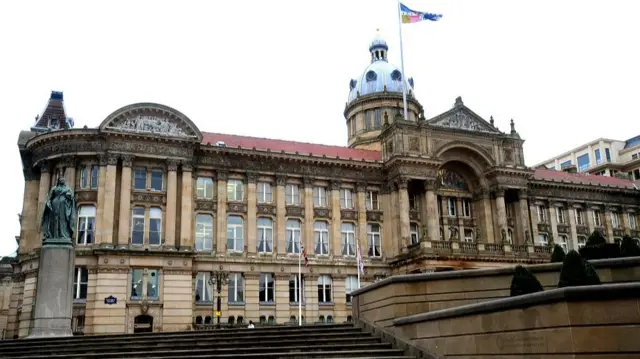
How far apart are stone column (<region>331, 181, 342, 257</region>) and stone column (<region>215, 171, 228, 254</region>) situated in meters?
9.47

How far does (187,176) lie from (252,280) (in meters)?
9.61

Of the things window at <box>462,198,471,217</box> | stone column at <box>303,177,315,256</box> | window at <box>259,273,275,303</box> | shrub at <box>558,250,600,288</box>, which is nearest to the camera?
shrub at <box>558,250,600,288</box>

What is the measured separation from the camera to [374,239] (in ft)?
179

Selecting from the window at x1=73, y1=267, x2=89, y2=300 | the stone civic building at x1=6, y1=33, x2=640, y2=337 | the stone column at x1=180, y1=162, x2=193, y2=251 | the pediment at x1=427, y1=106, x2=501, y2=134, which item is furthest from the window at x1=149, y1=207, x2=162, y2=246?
the pediment at x1=427, y1=106, x2=501, y2=134

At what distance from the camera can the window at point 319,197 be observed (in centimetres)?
5331

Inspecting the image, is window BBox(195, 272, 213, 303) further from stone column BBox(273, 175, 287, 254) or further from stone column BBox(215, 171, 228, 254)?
stone column BBox(273, 175, 287, 254)

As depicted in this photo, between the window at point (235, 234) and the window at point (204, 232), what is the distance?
4.85 feet

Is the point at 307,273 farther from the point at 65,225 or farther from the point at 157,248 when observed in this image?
the point at 65,225

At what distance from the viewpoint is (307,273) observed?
165 ft

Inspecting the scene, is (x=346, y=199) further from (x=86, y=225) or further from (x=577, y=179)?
(x=577, y=179)

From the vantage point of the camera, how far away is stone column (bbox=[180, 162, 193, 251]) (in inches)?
1826

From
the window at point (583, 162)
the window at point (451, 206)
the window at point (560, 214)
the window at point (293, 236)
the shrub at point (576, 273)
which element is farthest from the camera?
the window at point (583, 162)

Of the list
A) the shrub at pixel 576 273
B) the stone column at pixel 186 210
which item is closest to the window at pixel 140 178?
the stone column at pixel 186 210

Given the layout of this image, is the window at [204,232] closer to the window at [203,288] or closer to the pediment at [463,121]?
the window at [203,288]
